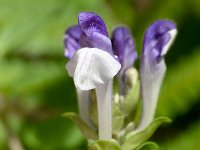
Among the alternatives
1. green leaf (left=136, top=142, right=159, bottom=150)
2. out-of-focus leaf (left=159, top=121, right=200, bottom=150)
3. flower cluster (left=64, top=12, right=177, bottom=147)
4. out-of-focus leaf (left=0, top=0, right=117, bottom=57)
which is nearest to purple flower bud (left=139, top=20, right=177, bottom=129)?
flower cluster (left=64, top=12, right=177, bottom=147)

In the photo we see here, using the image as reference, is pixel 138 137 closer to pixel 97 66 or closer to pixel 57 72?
pixel 97 66

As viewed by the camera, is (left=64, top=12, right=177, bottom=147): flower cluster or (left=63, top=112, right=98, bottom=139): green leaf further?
(left=63, top=112, right=98, bottom=139): green leaf

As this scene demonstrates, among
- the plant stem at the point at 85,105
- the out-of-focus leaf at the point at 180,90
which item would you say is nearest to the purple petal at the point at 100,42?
the plant stem at the point at 85,105

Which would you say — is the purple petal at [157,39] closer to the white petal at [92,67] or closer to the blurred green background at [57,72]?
the white petal at [92,67]

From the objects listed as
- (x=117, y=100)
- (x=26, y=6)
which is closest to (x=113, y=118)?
(x=117, y=100)

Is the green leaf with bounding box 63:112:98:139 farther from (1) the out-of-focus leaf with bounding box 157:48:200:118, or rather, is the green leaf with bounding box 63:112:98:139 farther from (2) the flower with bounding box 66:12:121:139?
(1) the out-of-focus leaf with bounding box 157:48:200:118

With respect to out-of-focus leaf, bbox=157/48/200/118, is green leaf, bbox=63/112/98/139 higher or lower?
higher
